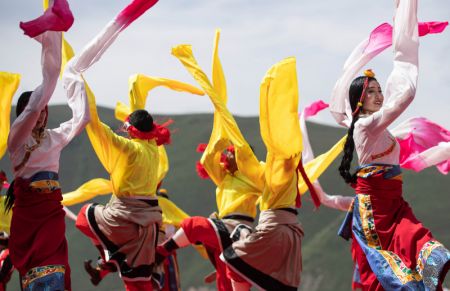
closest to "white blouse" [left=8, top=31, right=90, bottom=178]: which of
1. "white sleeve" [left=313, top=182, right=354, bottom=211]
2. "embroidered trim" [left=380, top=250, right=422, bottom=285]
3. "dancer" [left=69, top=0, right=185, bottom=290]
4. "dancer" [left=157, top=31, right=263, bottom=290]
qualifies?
"dancer" [left=69, top=0, right=185, bottom=290]

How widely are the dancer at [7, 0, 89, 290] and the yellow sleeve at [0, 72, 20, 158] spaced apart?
40cm

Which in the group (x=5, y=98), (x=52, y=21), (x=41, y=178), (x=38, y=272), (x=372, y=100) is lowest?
(x=38, y=272)

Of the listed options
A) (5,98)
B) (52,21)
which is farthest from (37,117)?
(5,98)

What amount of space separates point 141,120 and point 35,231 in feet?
5.66

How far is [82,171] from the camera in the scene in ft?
40.0

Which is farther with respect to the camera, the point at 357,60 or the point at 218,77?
the point at 218,77

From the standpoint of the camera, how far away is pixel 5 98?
17.5 ft

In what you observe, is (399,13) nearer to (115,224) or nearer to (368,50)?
(368,50)

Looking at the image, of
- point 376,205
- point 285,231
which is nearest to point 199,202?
point 285,231

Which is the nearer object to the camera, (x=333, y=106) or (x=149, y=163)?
(x=333, y=106)

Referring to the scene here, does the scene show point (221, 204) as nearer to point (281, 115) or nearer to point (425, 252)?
point (281, 115)

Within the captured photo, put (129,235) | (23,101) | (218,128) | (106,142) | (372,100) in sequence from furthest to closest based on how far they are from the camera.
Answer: (218,128)
(129,235)
(106,142)
(372,100)
(23,101)

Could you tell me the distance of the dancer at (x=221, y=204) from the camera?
631 cm

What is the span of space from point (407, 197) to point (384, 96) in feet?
19.2
